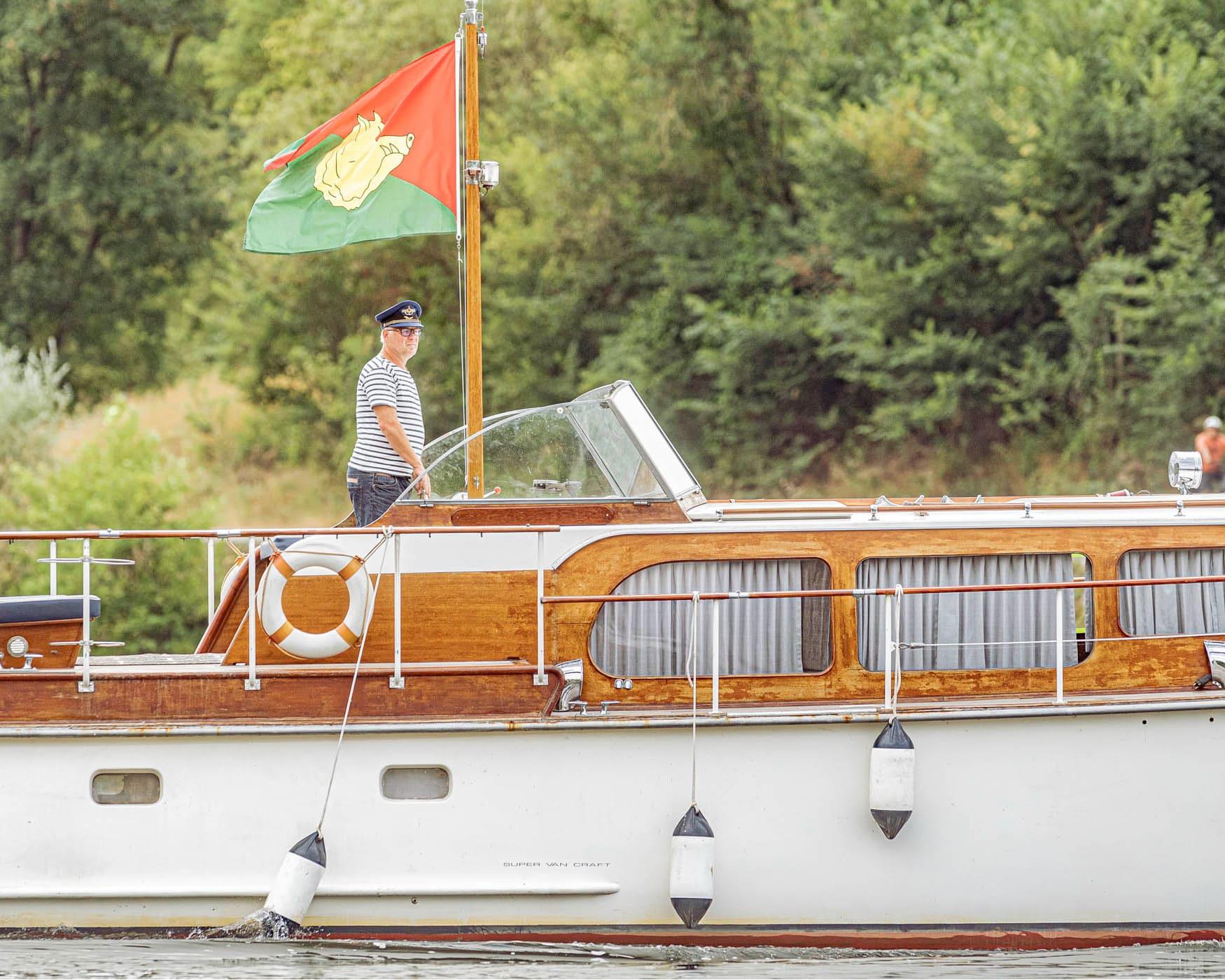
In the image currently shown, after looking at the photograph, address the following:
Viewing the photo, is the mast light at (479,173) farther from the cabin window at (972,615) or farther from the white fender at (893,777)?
the white fender at (893,777)

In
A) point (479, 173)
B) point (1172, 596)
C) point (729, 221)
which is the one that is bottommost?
point (1172, 596)

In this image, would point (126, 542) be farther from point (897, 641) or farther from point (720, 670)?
point (897, 641)

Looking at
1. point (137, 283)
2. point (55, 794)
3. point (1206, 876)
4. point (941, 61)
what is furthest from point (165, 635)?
point (137, 283)

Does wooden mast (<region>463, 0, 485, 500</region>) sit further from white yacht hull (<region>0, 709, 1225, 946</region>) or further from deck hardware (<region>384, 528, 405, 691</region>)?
white yacht hull (<region>0, 709, 1225, 946</region>)

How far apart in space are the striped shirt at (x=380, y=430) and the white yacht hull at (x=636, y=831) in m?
1.34

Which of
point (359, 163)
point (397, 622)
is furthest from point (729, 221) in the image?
point (397, 622)

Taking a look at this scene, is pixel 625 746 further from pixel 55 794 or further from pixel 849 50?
pixel 849 50

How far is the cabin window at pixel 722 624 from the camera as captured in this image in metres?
6.80

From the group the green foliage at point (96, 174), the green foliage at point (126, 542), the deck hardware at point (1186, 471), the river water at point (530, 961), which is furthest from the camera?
the green foliage at point (96, 174)

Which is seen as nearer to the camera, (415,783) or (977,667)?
(415,783)

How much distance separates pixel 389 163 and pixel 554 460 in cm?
170

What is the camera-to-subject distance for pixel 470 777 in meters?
6.47

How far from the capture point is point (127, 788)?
654cm

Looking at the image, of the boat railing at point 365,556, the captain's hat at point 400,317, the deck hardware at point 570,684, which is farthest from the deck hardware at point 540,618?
the captain's hat at point 400,317
